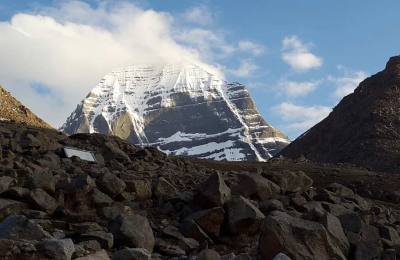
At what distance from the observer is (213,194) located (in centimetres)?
1475

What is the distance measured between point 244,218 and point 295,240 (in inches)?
109

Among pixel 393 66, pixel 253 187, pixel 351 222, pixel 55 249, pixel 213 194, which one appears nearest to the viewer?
pixel 55 249

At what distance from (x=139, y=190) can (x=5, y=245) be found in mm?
7972

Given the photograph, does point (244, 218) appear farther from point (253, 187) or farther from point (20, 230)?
point (20, 230)

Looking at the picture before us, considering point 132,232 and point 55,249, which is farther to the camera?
point 132,232

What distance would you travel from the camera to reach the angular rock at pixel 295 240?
→ 1124 cm

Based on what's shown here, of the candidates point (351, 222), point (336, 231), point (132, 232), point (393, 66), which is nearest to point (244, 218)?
point (336, 231)

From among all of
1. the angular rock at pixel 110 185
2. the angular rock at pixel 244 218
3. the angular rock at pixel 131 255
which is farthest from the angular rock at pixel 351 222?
the angular rock at pixel 131 255

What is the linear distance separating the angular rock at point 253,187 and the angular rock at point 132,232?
4706 mm

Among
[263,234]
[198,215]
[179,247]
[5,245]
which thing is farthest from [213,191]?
[5,245]

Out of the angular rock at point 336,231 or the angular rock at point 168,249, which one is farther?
the angular rock at point 336,231

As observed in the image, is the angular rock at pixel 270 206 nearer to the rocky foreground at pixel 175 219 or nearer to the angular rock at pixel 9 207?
the rocky foreground at pixel 175 219

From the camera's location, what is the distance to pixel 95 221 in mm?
13523

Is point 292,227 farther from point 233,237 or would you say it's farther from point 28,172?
point 28,172
